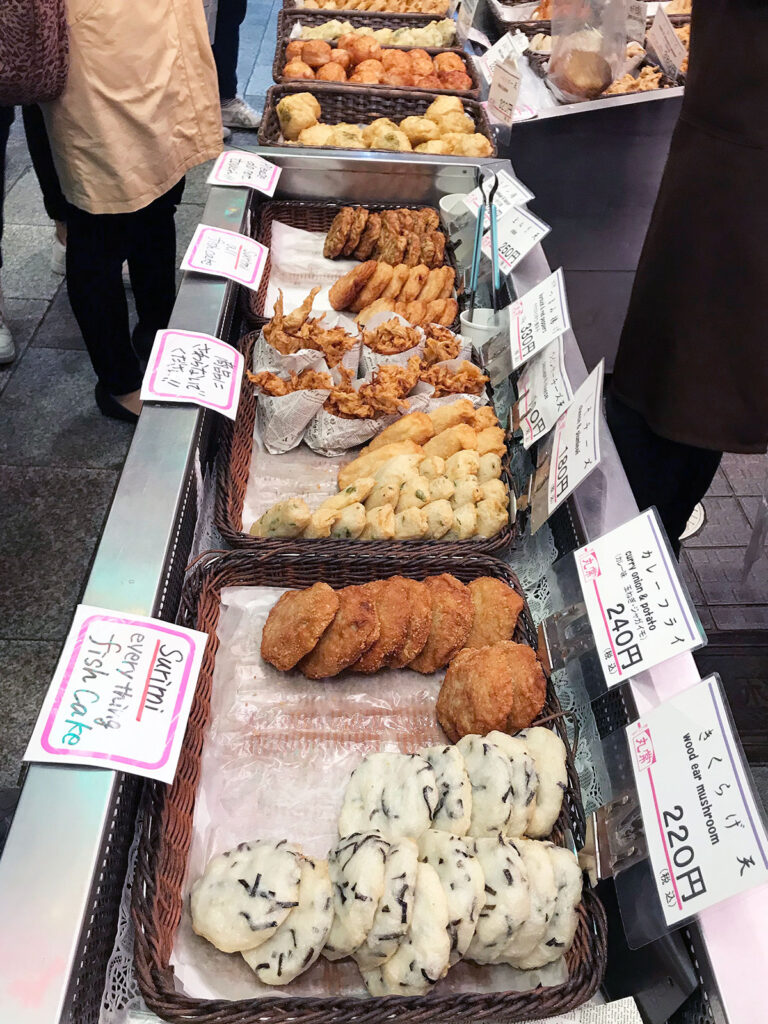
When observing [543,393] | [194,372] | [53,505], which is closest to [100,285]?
[53,505]

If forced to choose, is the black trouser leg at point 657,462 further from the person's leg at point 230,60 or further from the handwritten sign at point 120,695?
the person's leg at point 230,60

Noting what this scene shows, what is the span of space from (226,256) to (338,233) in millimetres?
679

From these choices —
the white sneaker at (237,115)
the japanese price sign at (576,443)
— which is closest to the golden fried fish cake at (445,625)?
the japanese price sign at (576,443)

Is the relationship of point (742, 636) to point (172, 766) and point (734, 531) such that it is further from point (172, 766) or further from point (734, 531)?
point (172, 766)

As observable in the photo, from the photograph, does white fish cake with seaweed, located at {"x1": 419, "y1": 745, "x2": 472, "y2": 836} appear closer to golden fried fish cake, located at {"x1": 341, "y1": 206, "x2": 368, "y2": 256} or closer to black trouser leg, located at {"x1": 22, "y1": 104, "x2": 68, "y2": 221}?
golden fried fish cake, located at {"x1": 341, "y1": 206, "x2": 368, "y2": 256}

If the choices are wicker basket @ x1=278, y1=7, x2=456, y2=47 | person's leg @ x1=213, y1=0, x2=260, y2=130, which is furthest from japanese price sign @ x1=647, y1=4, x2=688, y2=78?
person's leg @ x1=213, y1=0, x2=260, y2=130

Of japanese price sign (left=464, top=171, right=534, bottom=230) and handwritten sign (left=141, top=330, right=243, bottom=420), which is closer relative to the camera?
handwritten sign (left=141, top=330, right=243, bottom=420)

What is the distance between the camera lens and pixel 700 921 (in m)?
1.12

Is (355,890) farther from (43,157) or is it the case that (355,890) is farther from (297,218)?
(43,157)

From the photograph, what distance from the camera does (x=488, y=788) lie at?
1.40 meters

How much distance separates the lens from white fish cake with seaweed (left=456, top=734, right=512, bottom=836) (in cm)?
138

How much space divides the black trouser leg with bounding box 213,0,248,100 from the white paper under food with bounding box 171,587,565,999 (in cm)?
528

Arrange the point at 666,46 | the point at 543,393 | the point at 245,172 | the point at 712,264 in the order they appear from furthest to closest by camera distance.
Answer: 1. the point at 666,46
2. the point at 245,172
3. the point at 712,264
4. the point at 543,393

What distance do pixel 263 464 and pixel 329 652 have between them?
0.74 m
